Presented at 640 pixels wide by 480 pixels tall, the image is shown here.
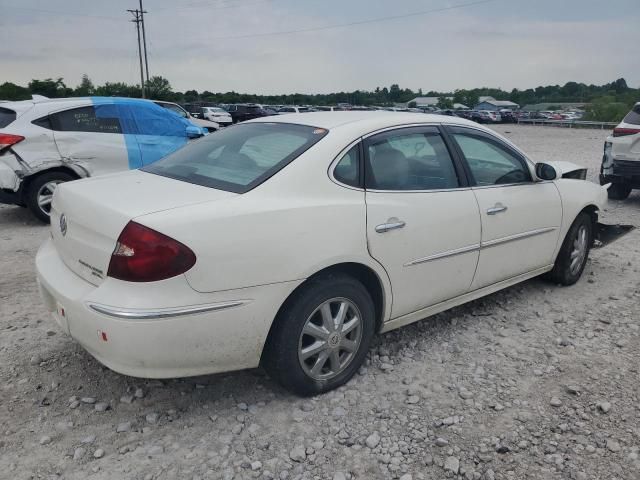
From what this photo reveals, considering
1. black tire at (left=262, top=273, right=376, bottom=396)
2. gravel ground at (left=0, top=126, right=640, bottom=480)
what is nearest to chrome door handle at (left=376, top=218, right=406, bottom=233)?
black tire at (left=262, top=273, right=376, bottom=396)

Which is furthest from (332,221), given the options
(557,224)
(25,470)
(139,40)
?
(139,40)

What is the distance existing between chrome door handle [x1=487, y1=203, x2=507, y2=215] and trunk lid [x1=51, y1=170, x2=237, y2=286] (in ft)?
6.09

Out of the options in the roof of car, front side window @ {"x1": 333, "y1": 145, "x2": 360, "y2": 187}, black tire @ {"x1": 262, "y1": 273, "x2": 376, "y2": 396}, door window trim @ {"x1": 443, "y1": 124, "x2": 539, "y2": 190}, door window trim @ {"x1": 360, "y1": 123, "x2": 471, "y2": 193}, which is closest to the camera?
black tire @ {"x1": 262, "y1": 273, "x2": 376, "y2": 396}

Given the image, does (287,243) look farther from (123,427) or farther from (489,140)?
(489,140)

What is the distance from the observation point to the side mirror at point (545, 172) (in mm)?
4137

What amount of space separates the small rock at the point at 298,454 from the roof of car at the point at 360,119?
175 centimetres

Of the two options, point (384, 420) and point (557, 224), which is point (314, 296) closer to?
point (384, 420)

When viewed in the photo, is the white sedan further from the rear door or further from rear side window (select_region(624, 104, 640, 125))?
rear side window (select_region(624, 104, 640, 125))

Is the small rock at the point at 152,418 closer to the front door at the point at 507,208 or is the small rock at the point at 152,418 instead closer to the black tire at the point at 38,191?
the front door at the point at 507,208

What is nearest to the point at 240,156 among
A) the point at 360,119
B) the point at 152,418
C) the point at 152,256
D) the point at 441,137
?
the point at 360,119

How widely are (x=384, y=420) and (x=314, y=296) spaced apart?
75 centimetres

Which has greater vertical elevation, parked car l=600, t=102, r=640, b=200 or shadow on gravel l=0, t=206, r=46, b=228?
parked car l=600, t=102, r=640, b=200

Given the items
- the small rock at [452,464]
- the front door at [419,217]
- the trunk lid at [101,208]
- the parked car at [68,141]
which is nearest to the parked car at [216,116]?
the parked car at [68,141]

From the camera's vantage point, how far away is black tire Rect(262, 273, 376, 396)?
2.81 meters
